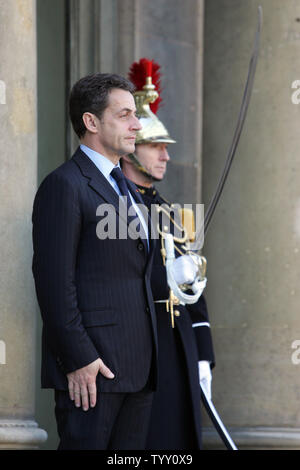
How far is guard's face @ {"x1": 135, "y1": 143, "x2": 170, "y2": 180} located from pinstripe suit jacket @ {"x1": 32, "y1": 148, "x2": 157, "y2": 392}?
125cm

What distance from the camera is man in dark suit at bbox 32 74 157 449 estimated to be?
392 cm

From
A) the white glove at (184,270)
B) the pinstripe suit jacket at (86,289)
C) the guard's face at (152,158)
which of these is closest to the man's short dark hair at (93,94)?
the pinstripe suit jacket at (86,289)

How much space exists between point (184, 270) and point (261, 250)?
1195 millimetres

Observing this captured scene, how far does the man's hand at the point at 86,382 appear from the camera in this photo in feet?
12.8

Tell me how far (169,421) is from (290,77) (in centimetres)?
209

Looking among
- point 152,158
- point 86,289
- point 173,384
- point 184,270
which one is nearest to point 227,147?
point 152,158

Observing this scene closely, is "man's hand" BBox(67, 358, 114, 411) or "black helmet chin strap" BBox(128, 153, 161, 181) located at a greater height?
"black helmet chin strap" BBox(128, 153, 161, 181)

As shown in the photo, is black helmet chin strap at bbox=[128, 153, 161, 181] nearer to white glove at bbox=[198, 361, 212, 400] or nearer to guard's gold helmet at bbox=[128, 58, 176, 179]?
guard's gold helmet at bbox=[128, 58, 176, 179]

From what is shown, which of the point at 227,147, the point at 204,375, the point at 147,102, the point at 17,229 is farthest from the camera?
the point at 227,147

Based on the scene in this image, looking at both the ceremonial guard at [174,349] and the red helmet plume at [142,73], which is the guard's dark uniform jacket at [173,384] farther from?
the red helmet plume at [142,73]

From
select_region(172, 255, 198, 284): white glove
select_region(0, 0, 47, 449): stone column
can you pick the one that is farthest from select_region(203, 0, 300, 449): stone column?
select_region(0, 0, 47, 449): stone column

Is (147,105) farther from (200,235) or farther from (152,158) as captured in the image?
(200,235)

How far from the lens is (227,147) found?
6.42m
